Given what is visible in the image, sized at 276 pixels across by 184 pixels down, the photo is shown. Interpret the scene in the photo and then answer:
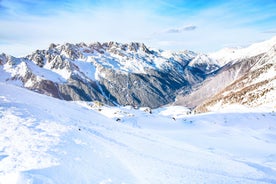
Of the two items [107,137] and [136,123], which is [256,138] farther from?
[107,137]

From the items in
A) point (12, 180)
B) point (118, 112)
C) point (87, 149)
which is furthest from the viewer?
point (118, 112)

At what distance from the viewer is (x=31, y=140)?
53.1 ft

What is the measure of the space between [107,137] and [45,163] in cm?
759

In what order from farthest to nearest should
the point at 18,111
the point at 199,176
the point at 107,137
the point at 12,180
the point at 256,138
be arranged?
the point at 256,138 < the point at 18,111 < the point at 107,137 < the point at 199,176 < the point at 12,180

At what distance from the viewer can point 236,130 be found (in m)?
36.7

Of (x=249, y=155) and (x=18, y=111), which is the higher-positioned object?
(x=18, y=111)

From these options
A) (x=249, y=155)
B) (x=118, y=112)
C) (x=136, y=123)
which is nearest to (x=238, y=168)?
(x=249, y=155)


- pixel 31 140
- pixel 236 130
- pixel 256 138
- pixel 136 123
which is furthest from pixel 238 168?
pixel 136 123

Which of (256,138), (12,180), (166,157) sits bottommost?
(256,138)

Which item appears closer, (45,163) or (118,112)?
(45,163)

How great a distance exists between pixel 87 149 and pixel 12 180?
18.9 ft

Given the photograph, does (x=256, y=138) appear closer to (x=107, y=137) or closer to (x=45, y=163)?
(x=107, y=137)

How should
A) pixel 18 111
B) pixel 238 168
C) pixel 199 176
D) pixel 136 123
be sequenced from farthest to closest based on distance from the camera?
pixel 136 123
pixel 18 111
pixel 238 168
pixel 199 176

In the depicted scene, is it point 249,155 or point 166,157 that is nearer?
point 166,157
